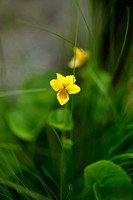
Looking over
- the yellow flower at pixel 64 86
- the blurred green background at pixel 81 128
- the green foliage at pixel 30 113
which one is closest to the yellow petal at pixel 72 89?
the yellow flower at pixel 64 86

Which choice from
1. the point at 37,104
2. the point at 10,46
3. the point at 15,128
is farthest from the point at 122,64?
the point at 10,46

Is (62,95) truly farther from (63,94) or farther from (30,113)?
(30,113)

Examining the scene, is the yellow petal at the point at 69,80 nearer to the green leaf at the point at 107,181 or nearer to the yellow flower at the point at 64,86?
the yellow flower at the point at 64,86

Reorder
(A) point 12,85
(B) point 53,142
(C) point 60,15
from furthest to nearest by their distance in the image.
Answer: (C) point 60,15, (A) point 12,85, (B) point 53,142

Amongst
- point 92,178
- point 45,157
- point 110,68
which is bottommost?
point 45,157

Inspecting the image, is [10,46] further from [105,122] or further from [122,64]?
[105,122]

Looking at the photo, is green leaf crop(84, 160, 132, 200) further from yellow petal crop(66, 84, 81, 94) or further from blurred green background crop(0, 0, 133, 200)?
yellow petal crop(66, 84, 81, 94)
